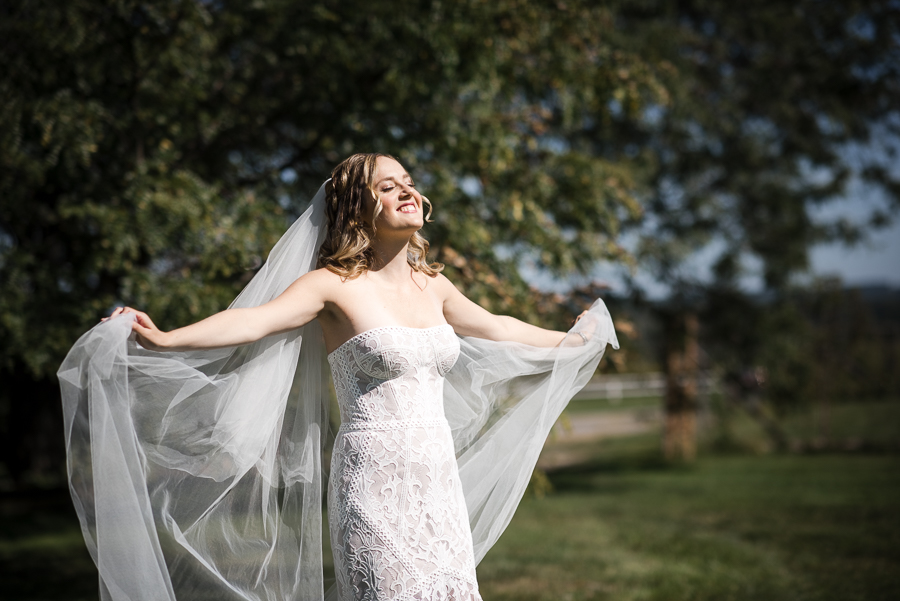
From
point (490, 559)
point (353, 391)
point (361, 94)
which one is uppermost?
point (361, 94)

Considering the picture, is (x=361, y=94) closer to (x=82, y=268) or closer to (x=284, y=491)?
(x=82, y=268)

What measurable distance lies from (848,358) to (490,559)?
13.9 metres

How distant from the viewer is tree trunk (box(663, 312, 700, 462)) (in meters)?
15.8

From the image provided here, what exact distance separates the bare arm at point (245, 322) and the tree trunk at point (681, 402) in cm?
1198

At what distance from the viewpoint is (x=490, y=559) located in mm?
8008

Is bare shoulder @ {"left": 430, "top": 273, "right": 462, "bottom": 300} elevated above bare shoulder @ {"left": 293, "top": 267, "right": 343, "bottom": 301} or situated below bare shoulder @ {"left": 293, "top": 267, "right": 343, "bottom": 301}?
below

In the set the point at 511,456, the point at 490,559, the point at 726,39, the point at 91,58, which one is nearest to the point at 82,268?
the point at 91,58

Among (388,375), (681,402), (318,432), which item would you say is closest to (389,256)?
(388,375)

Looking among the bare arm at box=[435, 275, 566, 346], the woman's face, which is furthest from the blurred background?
the woman's face

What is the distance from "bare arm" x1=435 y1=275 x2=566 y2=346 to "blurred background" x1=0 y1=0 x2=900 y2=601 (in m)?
1.41

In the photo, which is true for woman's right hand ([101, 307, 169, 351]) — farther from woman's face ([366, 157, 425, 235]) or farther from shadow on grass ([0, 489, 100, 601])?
shadow on grass ([0, 489, 100, 601])

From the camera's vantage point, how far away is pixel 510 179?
20.3 feet

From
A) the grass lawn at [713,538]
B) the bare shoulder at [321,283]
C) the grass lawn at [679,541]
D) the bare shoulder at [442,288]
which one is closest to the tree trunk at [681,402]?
the grass lawn at [713,538]

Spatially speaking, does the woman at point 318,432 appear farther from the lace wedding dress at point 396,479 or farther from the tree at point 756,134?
the tree at point 756,134
